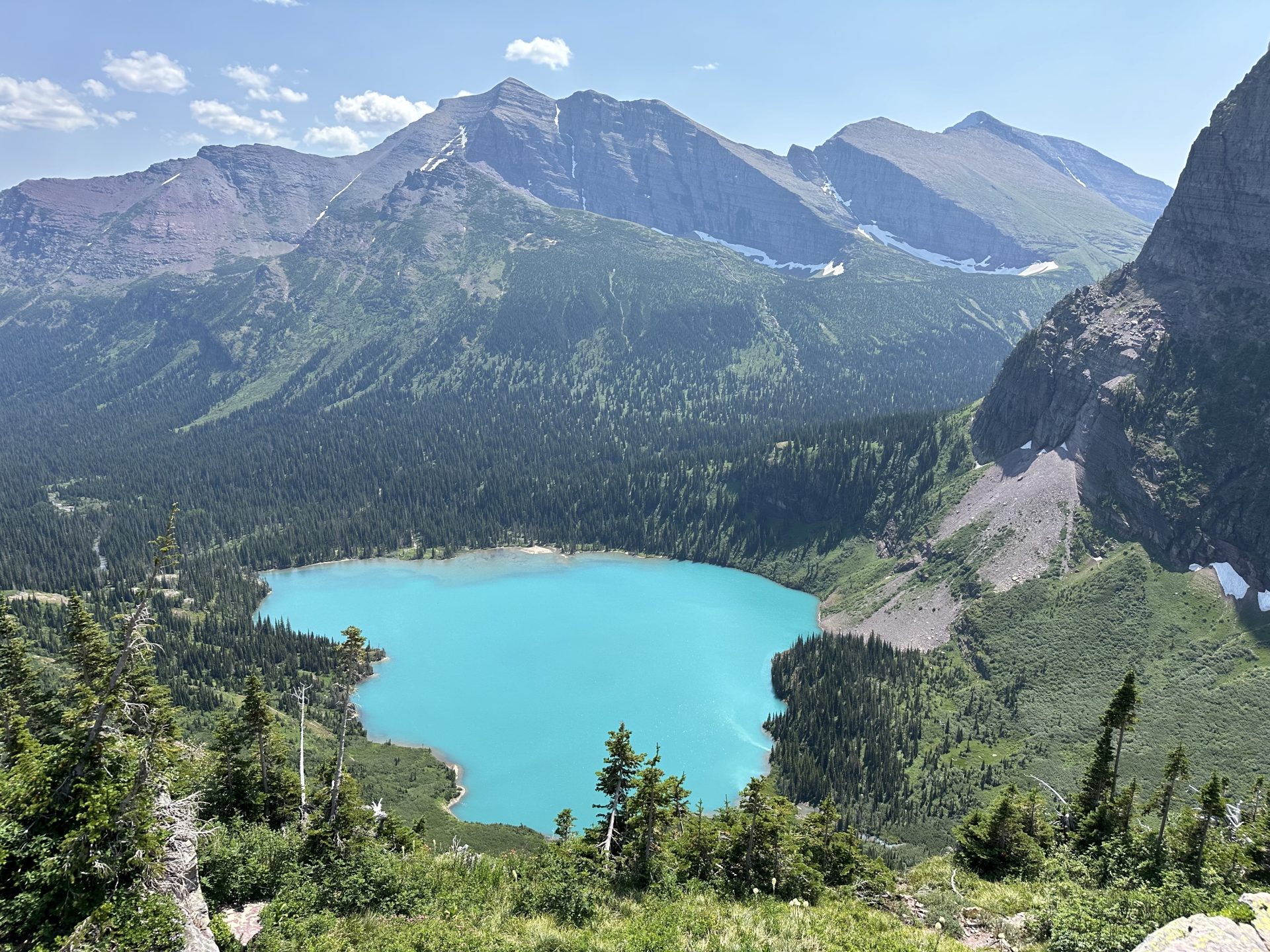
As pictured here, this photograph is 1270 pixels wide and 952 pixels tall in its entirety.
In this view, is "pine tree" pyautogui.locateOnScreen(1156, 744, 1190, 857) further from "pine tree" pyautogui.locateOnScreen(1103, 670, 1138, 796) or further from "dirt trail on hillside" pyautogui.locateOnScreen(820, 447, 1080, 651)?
"dirt trail on hillside" pyautogui.locateOnScreen(820, 447, 1080, 651)

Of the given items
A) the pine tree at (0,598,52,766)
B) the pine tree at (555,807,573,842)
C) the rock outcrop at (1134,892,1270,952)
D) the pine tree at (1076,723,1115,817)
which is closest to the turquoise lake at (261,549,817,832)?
the pine tree at (555,807,573,842)

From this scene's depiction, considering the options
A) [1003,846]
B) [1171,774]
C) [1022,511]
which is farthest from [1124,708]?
[1022,511]

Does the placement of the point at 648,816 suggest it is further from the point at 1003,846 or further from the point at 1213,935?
the point at 1003,846

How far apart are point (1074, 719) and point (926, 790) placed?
23.5 m

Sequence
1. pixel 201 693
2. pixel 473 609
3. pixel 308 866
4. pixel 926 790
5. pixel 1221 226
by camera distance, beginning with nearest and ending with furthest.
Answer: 1. pixel 308 866
2. pixel 926 790
3. pixel 201 693
4. pixel 1221 226
5. pixel 473 609

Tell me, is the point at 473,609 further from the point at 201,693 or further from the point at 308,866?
the point at 308,866

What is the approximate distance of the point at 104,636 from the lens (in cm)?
3847

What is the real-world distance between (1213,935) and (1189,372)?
444 ft

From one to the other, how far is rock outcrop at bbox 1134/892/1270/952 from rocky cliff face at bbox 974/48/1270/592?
10825 centimetres

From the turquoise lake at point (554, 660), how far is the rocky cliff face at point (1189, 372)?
60.9 metres

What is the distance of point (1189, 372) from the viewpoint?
122562 millimetres

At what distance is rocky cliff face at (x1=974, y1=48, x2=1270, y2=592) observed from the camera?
362ft

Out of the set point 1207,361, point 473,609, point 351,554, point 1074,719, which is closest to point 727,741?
point 1074,719

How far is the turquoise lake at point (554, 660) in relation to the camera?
95062 mm
